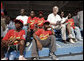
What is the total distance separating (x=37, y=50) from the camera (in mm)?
2730

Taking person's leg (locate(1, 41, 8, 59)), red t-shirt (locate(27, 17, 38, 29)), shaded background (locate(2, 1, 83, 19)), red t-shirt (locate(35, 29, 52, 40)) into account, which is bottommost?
person's leg (locate(1, 41, 8, 59))

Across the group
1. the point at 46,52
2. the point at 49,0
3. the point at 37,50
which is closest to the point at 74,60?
the point at 46,52

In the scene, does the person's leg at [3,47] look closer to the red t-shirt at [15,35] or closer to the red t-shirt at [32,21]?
the red t-shirt at [15,35]

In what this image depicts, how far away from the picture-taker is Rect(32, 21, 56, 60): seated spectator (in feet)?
8.76


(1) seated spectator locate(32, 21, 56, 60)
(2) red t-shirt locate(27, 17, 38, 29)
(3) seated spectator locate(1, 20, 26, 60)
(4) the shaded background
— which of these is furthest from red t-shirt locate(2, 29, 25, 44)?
(4) the shaded background

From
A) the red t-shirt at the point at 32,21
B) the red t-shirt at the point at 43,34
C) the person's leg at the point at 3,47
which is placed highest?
the red t-shirt at the point at 32,21

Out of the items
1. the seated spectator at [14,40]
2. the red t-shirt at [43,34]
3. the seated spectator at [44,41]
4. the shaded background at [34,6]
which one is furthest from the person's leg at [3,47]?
the shaded background at [34,6]

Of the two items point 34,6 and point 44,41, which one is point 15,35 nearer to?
point 44,41

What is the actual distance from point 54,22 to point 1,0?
3847mm

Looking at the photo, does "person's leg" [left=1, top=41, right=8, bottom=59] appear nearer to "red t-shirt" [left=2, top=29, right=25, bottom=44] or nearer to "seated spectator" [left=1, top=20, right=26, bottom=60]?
"seated spectator" [left=1, top=20, right=26, bottom=60]

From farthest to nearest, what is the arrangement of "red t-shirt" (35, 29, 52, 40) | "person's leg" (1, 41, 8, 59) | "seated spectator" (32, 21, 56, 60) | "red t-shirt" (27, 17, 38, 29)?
1. "red t-shirt" (27, 17, 38, 29)
2. "red t-shirt" (35, 29, 52, 40)
3. "seated spectator" (32, 21, 56, 60)
4. "person's leg" (1, 41, 8, 59)

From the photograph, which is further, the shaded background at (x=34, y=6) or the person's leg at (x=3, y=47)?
the shaded background at (x=34, y=6)

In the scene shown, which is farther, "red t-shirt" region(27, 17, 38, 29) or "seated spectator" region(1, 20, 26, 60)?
"red t-shirt" region(27, 17, 38, 29)

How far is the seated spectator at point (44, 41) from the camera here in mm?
2670
